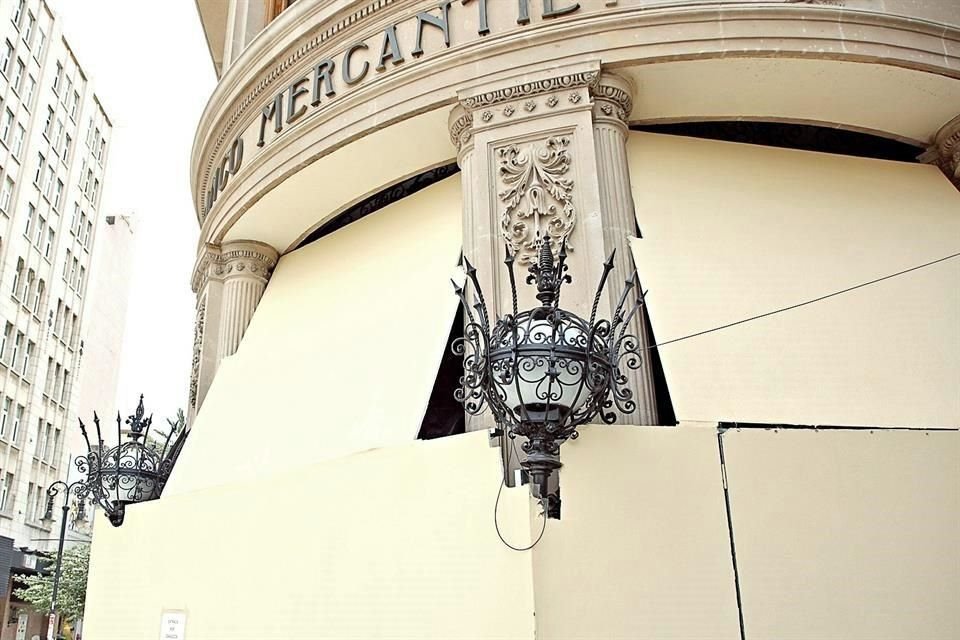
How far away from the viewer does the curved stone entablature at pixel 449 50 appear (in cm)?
643

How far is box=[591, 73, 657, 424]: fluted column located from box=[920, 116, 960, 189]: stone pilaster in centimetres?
286

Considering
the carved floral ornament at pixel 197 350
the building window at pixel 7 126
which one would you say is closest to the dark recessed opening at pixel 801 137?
the carved floral ornament at pixel 197 350

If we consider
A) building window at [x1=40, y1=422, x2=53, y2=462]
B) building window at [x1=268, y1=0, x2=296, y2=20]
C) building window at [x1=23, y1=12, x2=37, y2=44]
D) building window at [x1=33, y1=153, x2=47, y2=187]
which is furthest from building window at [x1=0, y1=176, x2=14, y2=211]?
building window at [x1=268, y1=0, x2=296, y2=20]

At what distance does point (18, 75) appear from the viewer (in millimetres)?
36969

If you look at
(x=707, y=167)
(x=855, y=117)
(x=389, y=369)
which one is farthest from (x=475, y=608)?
(x=855, y=117)

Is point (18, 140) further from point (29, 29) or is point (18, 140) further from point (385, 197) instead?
point (385, 197)

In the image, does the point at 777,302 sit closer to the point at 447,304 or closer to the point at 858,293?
the point at 858,293

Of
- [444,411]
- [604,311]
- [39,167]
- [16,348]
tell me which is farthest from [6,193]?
[604,311]

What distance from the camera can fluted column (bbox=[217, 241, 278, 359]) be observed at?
899 cm

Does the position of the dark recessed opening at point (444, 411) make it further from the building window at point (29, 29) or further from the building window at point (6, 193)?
the building window at point (29, 29)

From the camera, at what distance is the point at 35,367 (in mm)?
37812

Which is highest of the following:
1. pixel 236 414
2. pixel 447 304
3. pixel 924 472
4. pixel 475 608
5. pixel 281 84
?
pixel 281 84

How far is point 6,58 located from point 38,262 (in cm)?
939

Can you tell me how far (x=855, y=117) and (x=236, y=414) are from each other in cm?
629
